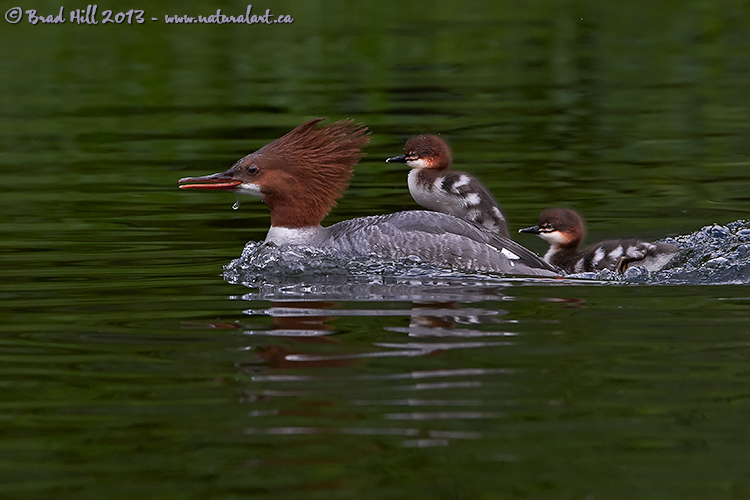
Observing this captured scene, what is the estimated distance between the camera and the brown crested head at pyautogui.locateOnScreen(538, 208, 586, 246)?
26.8 ft

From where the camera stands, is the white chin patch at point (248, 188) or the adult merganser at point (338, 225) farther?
the white chin patch at point (248, 188)

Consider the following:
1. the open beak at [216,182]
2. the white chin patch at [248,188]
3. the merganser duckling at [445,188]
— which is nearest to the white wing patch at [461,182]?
the merganser duckling at [445,188]

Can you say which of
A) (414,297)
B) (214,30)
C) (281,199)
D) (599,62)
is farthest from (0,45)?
(414,297)

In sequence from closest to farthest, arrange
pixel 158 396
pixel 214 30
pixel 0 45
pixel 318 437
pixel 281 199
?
→ pixel 318 437 < pixel 158 396 < pixel 281 199 < pixel 0 45 < pixel 214 30

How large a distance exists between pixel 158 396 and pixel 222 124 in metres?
8.81

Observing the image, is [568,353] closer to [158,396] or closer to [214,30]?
[158,396]

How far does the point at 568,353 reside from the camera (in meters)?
5.33

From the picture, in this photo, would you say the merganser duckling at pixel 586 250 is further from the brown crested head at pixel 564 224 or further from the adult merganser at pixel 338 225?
the adult merganser at pixel 338 225

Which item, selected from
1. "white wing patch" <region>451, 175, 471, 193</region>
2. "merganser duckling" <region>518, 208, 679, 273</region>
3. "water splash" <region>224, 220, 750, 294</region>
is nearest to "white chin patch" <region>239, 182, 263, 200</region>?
"water splash" <region>224, 220, 750, 294</region>

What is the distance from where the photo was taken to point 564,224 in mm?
8172

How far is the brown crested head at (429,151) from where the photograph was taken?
8.86 metres

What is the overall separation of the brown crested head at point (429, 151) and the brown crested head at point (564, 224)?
100cm

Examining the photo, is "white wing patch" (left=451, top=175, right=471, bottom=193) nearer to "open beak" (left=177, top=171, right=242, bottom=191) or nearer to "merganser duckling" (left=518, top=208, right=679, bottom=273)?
"merganser duckling" (left=518, top=208, right=679, bottom=273)

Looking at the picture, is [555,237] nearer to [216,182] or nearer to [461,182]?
[461,182]
